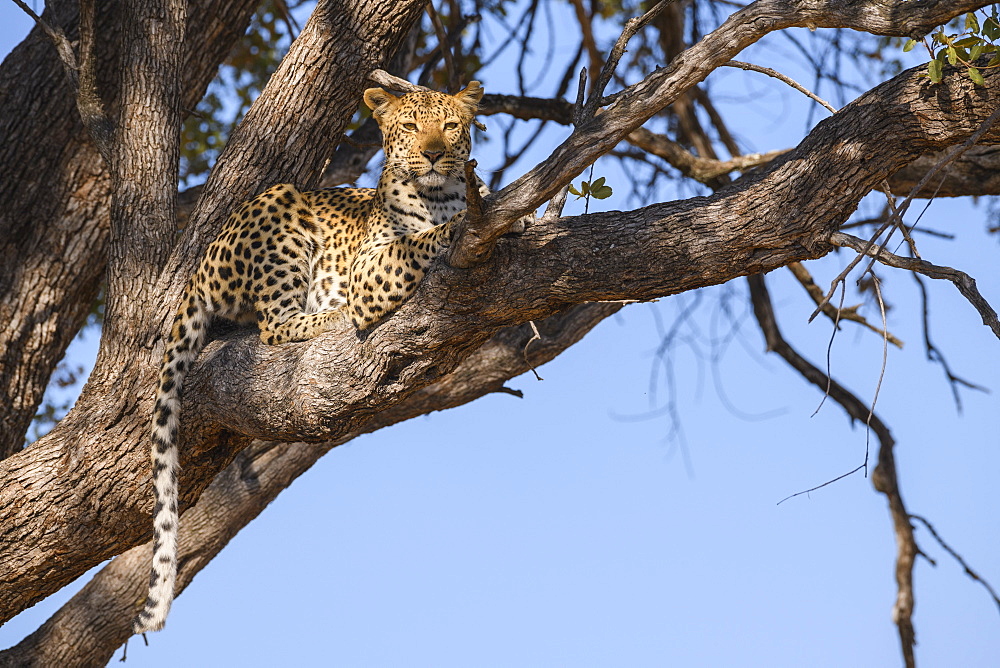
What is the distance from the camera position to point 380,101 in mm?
5777

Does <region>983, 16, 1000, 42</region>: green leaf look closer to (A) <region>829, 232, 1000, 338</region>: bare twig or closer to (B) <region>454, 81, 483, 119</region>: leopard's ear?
(A) <region>829, 232, 1000, 338</region>: bare twig

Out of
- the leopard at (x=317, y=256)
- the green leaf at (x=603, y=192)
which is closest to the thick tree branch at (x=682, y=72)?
the green leaf at (x=603, y=192)

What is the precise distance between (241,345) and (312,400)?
75cm

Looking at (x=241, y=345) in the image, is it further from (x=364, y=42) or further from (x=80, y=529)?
(x=364, y=42)

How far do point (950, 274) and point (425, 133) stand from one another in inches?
114

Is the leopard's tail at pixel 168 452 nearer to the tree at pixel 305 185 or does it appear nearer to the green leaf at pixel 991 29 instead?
the tree at pixel 305 185

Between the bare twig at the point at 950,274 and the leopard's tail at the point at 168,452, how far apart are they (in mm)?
2984

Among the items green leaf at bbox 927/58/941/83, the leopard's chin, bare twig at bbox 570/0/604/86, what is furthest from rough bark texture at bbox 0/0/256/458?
green leaf at bbox 927/58/941/83

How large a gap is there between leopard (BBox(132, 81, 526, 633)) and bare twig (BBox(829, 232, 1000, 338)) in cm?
177

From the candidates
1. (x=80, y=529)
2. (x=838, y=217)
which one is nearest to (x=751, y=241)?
(x=838, y=217)

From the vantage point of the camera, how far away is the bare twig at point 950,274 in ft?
10.5

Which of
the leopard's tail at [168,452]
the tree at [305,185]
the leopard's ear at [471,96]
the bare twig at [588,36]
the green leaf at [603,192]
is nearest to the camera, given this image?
the tree at [305,185]

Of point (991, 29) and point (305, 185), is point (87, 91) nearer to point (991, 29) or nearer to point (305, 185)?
point (305, 185)

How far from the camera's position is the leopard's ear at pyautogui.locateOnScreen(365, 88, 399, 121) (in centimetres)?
570
